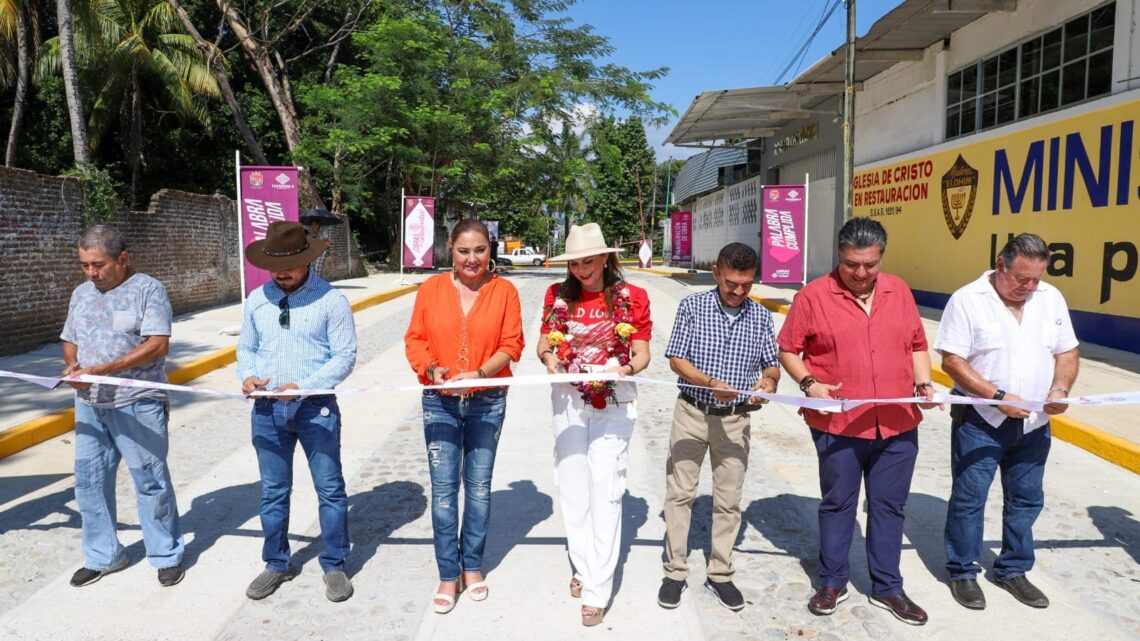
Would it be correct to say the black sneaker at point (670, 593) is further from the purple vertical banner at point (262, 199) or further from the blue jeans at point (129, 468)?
the purple vertical banner at point (262, 199)

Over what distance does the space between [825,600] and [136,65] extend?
27.3 meters

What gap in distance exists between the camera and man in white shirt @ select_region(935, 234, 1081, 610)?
3.56 meters

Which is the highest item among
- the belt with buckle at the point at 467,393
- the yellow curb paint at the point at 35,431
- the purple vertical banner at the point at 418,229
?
the purple vertical banner at the point at 418,229

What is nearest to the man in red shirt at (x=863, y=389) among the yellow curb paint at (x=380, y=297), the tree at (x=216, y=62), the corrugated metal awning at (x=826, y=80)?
the corrugated metal awning at (x=826, y=80)

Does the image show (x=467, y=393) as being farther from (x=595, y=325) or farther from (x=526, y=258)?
(x=526, y=258)

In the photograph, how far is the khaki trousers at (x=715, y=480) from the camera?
3.56 meters

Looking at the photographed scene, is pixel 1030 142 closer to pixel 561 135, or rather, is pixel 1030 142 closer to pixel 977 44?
pixel 977 44

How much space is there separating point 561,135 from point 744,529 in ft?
109

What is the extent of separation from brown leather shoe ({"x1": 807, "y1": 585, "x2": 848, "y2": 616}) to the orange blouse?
172 cm

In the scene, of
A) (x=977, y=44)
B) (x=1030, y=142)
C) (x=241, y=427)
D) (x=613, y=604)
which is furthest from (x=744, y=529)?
(x=977, y=44)

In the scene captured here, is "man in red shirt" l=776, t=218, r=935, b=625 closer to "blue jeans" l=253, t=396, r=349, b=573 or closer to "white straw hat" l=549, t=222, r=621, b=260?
"white straw hat" l=549, t=222, r=621, b=260

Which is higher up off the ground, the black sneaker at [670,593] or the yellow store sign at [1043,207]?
the yellow store sign at [1043,207]

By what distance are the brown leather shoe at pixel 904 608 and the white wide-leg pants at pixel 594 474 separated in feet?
4.05

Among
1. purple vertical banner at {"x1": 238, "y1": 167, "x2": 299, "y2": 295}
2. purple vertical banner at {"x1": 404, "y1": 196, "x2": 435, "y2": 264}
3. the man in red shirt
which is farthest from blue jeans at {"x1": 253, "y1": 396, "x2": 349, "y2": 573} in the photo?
purple vertical banner at {"x1": 404, "y1": 196, "x2": 435, "y2": 264}
